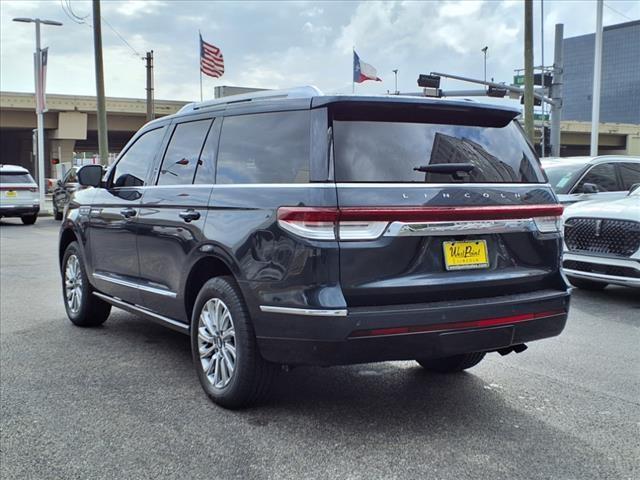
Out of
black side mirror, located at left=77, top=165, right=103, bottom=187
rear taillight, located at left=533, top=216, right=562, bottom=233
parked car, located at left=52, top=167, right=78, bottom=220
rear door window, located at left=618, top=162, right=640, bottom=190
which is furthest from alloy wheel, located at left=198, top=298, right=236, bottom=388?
parked car, located at left=52, top=167, right=78, bottom=220

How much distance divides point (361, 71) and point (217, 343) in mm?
28106

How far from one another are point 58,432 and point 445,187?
2.52 metres

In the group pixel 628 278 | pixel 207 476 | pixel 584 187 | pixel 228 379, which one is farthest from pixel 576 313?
pixel 207 476

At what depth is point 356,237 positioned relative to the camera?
11.7 ft

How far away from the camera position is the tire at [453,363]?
4.95m

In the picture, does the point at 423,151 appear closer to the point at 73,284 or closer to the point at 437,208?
the point at 437,208

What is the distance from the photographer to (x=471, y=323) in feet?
12.4

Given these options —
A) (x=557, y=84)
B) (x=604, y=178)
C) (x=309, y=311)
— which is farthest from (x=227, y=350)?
(x=557, y=84)

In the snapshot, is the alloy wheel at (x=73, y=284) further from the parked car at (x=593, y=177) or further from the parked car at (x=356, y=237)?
the parked car at (x=593, y=177)

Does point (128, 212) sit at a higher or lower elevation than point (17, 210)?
higher

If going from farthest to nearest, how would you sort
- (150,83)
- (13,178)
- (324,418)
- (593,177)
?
(150,83)
(13,178)
(593,177)
(324,418)

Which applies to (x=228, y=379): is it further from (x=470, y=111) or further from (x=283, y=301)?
(x=470, y=111)

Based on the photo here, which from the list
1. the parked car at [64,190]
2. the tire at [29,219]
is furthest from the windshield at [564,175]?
the tire at [29,219]

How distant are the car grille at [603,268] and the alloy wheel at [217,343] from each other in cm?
493
